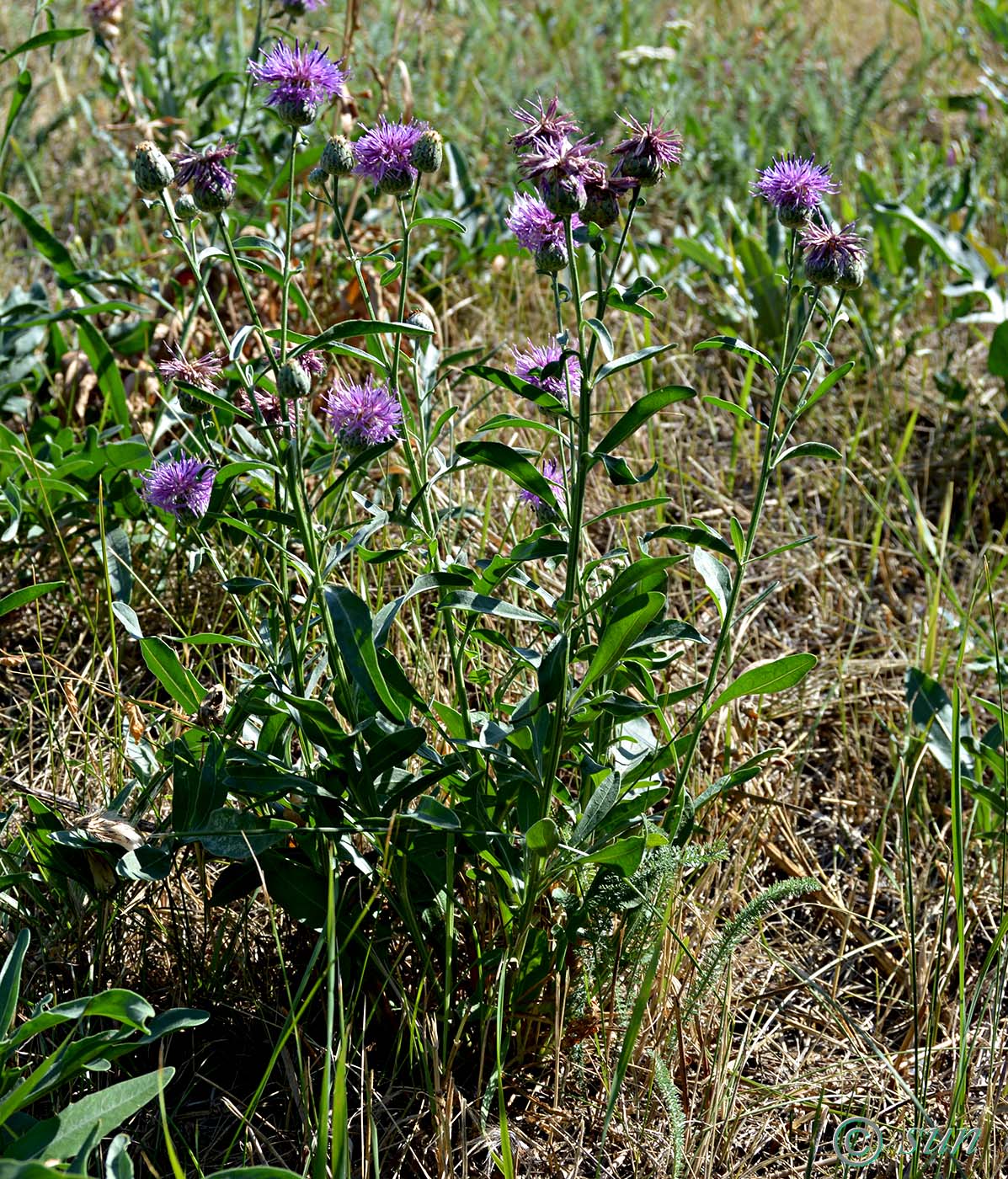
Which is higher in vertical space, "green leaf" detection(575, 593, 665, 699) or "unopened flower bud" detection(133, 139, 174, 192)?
"unopened flower bud" detection(133, 139, 174, 192)

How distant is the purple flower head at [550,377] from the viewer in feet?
5.12

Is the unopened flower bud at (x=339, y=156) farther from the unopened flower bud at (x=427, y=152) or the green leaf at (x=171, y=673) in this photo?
the green leaf at (x=171, y=673)

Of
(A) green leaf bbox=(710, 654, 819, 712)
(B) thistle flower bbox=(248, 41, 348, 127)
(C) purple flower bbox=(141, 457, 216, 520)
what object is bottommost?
(A) green leaf bbox=(710, 654, 819, 712)

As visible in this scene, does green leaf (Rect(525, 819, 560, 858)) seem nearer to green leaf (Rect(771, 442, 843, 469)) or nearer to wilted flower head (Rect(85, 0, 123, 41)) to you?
green leaf (Rect(771, 442, 843, 469))

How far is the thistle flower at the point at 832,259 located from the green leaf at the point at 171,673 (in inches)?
39.1

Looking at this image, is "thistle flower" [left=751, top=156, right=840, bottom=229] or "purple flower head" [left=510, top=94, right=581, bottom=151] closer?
"purple flower head" [left=510, top=94, right=581, bottom=151]

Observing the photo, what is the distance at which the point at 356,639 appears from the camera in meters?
1.48

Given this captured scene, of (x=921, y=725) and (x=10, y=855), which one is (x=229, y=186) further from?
(x=921, y=725)

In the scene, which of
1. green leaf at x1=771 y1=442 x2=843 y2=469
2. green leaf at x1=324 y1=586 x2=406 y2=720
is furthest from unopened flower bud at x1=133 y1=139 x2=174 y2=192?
green leaf at x1=771 y1=442 x2=843 y2=469

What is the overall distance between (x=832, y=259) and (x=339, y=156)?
25.2 inches

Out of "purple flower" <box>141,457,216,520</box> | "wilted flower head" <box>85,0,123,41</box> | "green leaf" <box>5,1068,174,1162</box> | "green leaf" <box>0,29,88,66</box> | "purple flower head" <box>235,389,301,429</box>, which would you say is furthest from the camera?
"wilted flower head" <box>85,0,123,41</box>

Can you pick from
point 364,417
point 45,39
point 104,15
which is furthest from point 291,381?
point 104,15

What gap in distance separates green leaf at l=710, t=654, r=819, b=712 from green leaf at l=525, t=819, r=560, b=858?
300 mm

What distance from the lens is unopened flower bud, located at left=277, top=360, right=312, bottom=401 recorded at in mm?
1457
